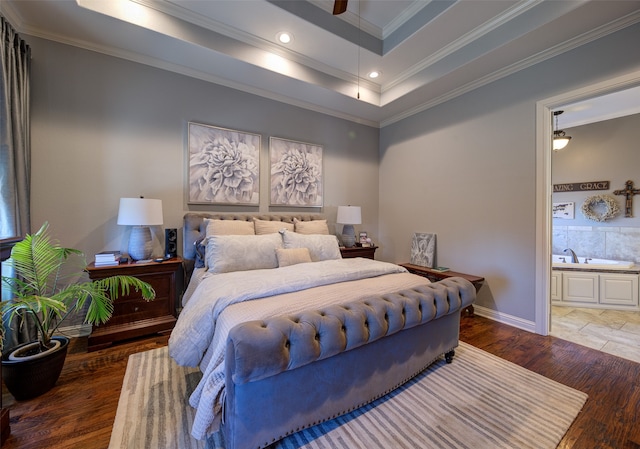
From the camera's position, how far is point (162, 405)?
5.65 ft

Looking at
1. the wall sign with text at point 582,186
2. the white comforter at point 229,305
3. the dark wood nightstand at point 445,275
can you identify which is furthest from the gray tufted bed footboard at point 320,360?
the wall sign with text at point 582,186

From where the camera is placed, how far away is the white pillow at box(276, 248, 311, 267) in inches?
104

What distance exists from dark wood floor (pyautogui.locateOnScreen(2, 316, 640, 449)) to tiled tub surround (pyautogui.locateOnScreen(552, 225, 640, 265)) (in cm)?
328

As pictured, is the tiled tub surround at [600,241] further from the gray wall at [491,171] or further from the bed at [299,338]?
the bed at [299,338]

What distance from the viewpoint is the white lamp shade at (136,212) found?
99.7 inches

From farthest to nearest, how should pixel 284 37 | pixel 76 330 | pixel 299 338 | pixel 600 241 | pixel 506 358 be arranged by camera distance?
pixel 600 241 < pixel 284 37 < pixel 76 330 < pixel 506 358 < pixel 299 338

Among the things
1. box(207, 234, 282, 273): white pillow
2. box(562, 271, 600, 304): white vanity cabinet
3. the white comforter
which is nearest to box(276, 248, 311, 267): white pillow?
box(207, 234, 282, 273): white pillow

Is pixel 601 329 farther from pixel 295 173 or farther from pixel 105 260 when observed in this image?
pixel 105 260

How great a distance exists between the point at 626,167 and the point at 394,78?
14.3 feet

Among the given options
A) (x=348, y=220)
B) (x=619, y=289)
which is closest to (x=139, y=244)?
(x=348, y=220)

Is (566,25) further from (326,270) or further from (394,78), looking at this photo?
(326,270)

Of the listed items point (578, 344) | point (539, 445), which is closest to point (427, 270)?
point (578, 344)

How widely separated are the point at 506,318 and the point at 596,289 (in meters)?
1.68

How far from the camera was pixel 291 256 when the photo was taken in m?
2.70
